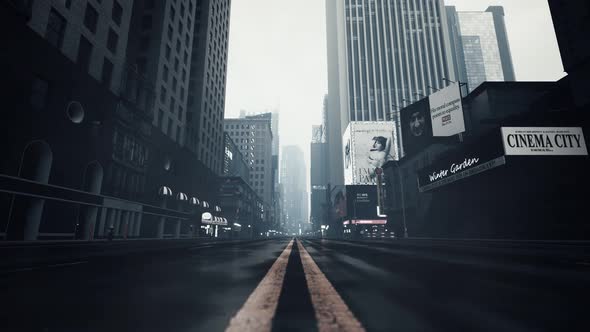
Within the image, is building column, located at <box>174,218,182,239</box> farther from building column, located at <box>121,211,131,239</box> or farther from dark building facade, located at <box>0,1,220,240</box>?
building column, located at <box>121,211,131,239</box>

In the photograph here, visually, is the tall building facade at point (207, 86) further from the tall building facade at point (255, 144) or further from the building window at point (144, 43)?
the tall building facade at point (255, 144)

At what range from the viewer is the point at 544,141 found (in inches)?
730

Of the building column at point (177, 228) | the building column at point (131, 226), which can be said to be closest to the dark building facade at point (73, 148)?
the building column at point (131, 226)

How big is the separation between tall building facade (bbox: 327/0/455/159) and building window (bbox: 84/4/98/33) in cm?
9435

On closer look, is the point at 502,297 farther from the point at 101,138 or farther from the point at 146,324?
the point at 101,138

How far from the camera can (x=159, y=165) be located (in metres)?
29.9

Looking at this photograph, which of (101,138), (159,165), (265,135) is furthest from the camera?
(265,135)

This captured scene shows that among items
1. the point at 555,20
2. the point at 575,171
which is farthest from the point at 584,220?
the point at 555,20

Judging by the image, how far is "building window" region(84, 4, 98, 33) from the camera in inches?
778

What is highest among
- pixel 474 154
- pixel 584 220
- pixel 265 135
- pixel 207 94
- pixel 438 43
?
pixel 438 43

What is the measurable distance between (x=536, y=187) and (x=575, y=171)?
2256 mm

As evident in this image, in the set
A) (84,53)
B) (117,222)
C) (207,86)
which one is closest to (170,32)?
(207,86)

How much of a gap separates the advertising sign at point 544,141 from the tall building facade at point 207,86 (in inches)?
1369

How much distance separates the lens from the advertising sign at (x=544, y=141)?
1795 centimetres
